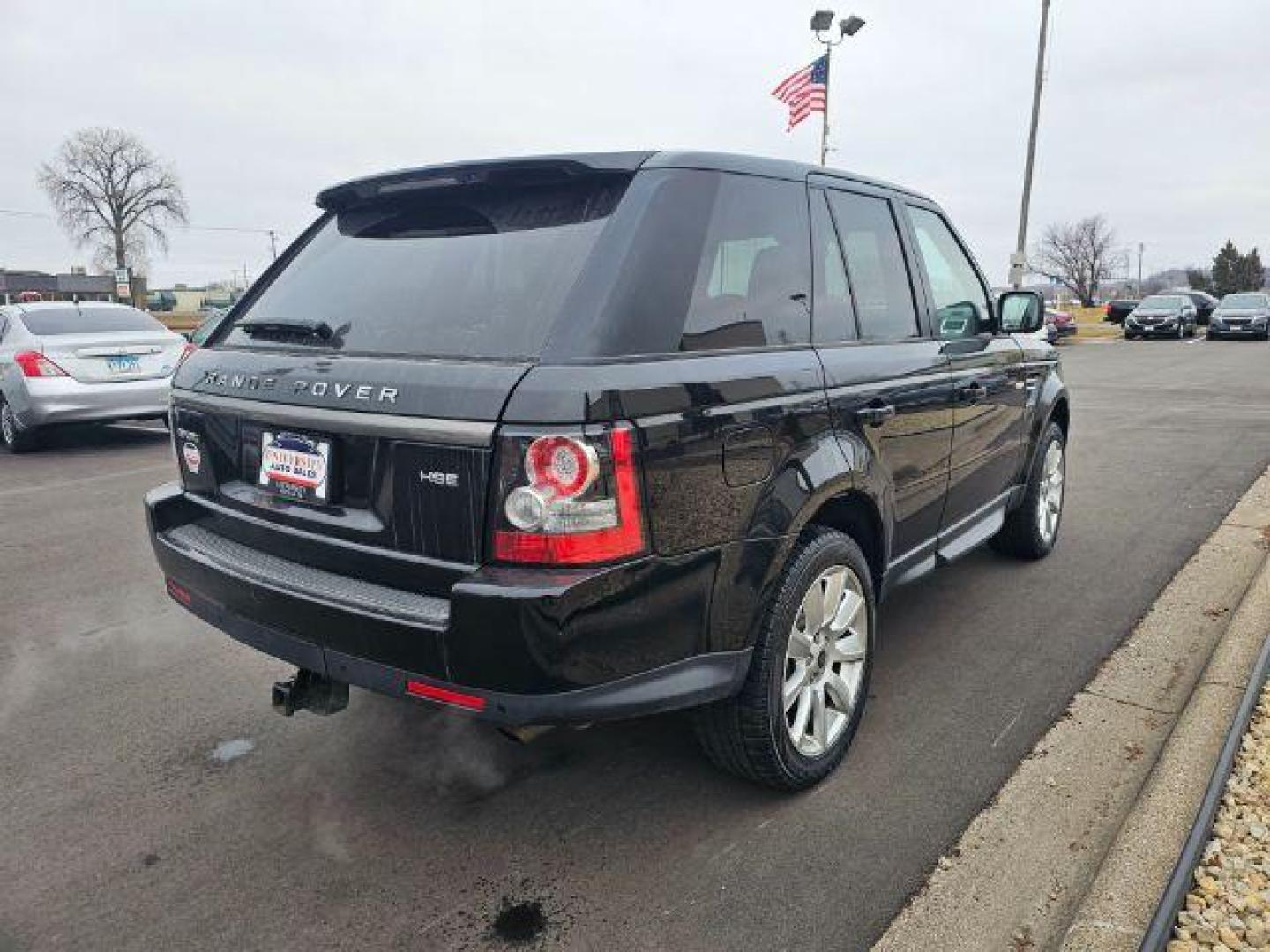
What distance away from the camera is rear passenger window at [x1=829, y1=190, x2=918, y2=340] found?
126 inches

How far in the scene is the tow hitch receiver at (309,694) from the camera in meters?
2.68

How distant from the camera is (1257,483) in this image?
273 inches

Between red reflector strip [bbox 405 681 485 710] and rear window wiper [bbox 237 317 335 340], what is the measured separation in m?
1.06

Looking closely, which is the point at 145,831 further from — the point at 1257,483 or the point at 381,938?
the point at 1257,483

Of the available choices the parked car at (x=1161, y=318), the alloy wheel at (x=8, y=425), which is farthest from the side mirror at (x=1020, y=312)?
the parked car at (x=1161, y=318)

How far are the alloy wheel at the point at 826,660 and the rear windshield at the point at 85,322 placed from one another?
8.87 m

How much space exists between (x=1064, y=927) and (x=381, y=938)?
1.65 meters

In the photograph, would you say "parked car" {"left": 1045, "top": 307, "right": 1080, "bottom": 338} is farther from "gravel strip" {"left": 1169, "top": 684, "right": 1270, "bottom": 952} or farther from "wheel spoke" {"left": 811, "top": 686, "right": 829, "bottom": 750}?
"wheel spoke" {"left": 811, "top": 686, "right": 829, "bottom": 750}

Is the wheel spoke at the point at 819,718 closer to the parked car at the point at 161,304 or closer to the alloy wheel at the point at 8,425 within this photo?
the alloy wheel at the point at 8,425

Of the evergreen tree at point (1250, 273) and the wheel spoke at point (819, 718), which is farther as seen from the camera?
the evergreen tree at point (1250, 273)

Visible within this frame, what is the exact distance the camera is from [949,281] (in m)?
3.99

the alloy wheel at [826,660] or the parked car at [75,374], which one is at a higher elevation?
the parked car at [75,374]

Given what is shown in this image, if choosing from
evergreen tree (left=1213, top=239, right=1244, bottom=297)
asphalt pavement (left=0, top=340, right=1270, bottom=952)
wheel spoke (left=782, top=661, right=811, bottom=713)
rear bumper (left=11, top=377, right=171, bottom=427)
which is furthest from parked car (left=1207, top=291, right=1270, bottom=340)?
evergreen tree (left=1213, top=239, right=1244, bottom=297)

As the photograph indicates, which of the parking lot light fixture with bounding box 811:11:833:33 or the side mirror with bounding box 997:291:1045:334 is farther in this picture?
the parking lot light fixture with bounding box 811:11:833:33
